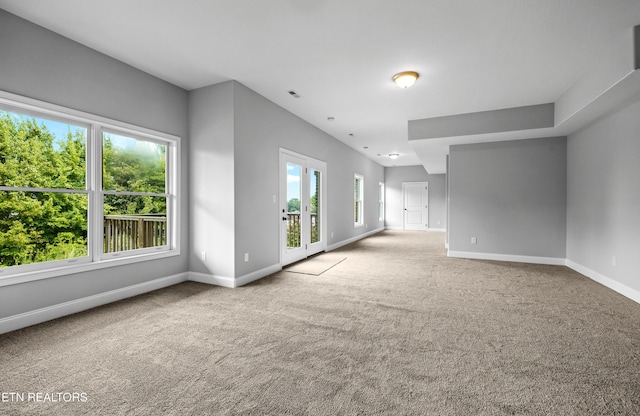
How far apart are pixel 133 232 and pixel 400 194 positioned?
9952 mm

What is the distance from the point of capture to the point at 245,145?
13.1ft

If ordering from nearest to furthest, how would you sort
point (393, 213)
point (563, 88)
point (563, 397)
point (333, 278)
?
1. point (563, 397)
2. point (563, 88)
3. point (333, 278)
4. point (393, 213)

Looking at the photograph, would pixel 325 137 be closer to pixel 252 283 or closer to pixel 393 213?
pixel 252 283

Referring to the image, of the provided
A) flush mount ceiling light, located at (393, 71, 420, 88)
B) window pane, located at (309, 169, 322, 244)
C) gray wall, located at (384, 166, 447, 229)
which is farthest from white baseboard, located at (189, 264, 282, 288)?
gray wall, located at (384, 166, 447, 229)

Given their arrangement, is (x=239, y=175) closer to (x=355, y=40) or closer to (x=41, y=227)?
(x=41, y=227)

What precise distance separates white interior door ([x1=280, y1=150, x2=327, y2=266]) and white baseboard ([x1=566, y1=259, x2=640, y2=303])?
14.7 feet

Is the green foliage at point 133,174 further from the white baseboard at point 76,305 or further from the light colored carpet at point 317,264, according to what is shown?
the light colored carpet at point 317,264

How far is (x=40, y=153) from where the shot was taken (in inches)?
109

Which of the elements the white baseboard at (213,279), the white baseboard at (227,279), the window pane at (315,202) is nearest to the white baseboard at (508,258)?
the window pane at (315,202)

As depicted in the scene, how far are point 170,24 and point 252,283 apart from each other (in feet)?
10.0

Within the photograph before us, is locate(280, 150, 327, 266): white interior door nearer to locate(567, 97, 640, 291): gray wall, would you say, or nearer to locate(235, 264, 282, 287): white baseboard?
locate(235, 264, 282, 287): white baseboard

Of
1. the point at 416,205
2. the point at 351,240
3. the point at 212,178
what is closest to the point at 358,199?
the point at 351,240

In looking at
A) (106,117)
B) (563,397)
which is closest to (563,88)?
(563,397)

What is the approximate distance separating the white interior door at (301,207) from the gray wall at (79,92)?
5.22 ft
